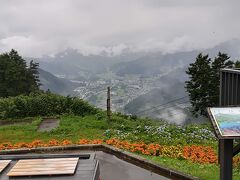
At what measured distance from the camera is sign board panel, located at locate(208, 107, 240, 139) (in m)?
5.48

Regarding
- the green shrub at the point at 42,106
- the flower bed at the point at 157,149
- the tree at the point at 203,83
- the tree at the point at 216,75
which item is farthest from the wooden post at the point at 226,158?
the tree at the point at 203,83

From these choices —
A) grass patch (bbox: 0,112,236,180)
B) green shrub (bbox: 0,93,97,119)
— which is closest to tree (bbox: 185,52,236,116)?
green shrub (bbox: 0,93,97,119)

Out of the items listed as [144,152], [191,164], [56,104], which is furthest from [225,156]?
[56,104]

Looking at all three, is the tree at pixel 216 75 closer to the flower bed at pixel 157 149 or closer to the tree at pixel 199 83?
the tree at pixel 199 83

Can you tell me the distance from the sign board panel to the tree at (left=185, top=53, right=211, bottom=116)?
128 feet

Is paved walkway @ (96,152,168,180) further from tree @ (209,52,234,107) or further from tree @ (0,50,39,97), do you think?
tree @ (0,50,39,97)

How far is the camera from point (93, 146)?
11164 mm

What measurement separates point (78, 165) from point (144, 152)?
176 inches

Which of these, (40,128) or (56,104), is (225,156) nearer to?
(40,128)

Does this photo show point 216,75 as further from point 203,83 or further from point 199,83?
point 199,83

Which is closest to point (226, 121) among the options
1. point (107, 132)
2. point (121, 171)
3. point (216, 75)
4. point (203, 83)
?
point (121, 171)

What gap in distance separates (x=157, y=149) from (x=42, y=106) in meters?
8.01

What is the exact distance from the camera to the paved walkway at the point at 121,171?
875 cm

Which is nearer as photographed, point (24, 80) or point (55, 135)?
point (55, 135)
